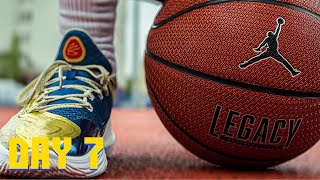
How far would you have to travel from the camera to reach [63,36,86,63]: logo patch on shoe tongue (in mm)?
1099

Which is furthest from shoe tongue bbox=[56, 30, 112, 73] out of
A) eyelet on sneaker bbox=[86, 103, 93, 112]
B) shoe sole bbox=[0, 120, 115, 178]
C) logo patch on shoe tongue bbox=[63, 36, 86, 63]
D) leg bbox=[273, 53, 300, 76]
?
leg bbox=[273, 53, 300, 76]

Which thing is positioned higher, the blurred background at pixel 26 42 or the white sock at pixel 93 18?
the white sock at pixel 93 18

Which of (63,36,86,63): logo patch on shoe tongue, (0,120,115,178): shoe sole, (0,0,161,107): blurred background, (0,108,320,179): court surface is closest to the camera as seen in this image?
(0,120,115,178): shoe sole

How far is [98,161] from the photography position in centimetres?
92

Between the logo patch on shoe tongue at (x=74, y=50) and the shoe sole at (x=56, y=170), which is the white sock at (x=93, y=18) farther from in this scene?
the shoe sole at (x=56, y=170)

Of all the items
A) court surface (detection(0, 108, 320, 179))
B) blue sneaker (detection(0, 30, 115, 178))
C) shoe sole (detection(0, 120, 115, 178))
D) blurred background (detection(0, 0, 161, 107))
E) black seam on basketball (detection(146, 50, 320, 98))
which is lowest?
blurred background (detection(0, 0, 161, 107))

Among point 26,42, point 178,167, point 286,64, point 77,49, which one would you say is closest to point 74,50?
point 77,49

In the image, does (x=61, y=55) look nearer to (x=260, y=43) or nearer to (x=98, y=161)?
(x=98, y=161)

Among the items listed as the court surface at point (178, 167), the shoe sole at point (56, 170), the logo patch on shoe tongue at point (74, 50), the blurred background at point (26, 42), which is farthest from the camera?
the blurred background at point (26, 42)

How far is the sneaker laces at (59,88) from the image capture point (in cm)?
100

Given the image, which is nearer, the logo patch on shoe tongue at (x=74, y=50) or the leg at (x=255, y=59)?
the leg at (x=255, y=59)

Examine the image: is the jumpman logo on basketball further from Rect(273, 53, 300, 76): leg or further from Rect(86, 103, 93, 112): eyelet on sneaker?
Rect(86, 103, 93, 112): eyelet on sneaker

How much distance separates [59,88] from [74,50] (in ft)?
0.34

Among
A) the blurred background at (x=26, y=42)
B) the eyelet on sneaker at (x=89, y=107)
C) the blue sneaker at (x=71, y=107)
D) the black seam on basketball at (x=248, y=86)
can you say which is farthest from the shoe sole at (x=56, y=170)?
the blurred background at (x=26, y=42)
